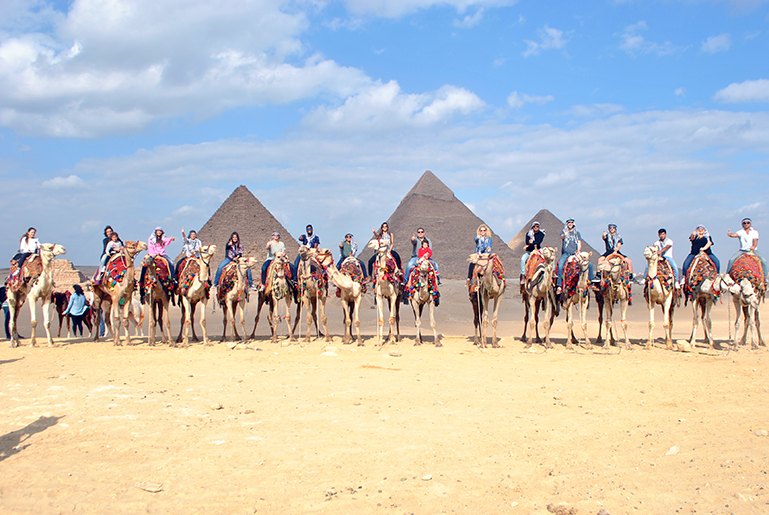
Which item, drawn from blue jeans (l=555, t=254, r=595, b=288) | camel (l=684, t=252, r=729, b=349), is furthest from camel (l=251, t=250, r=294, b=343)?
camel (l=684, t=252, r=729, b=349)

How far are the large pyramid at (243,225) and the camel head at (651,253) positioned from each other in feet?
115

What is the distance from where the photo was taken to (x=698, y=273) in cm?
1101

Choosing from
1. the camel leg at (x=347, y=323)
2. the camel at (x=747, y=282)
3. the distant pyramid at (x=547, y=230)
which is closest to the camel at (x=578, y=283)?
the camel at (x=747, y=282)

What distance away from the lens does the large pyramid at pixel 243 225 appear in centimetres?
4388

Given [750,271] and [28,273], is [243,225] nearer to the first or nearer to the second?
[28,273]

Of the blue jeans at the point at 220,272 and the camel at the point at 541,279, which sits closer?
the camel at the point at 541,279

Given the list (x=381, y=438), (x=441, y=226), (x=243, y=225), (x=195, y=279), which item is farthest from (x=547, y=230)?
(x=381, y=438)

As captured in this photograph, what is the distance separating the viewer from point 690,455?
4324 millimetres

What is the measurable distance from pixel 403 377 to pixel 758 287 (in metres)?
8.36

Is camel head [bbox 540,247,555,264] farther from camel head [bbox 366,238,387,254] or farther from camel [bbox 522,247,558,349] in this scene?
camel head [bbox 366,238,387,254]

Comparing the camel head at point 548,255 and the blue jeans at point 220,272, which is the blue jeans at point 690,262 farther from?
the blue jeans at point 220,272

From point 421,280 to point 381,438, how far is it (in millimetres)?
6167

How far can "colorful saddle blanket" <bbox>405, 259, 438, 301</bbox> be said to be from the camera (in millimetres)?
10750

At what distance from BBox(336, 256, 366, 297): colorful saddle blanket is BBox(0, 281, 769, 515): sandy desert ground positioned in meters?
3.15
